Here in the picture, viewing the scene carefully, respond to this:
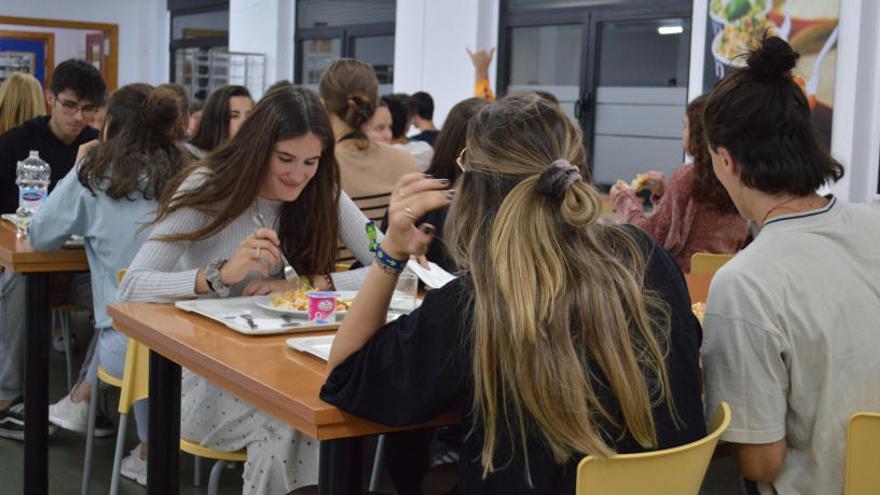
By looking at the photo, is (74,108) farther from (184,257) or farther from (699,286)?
(699,286)

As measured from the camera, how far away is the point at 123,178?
125 inches

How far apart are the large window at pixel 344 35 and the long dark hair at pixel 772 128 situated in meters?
7.90

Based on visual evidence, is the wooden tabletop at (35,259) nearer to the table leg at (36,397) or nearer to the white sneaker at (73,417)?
the table leg at (36,397)

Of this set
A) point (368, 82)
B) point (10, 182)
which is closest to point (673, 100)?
point (368, 82)

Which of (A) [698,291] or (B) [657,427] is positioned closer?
(B) [657,427]

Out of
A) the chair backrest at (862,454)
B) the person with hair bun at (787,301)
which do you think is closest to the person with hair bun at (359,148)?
the person with hair bun at (787,301)

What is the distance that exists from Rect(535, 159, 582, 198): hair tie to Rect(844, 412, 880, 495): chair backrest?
605mm

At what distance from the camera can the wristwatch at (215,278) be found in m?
2.43

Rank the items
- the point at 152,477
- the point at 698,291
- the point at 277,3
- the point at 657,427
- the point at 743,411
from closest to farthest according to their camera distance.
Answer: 1. the point at 657,427
2. the point at 743,411
3. the point at 152,477
4. the point at 698,291
5. the point at 277,3

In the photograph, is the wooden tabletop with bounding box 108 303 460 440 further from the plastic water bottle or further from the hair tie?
the plastic water bottle

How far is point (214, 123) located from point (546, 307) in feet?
9.64

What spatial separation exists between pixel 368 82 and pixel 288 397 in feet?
8.48

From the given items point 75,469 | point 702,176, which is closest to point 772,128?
point 702,176

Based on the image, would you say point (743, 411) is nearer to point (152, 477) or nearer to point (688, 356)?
point (688, 356)
